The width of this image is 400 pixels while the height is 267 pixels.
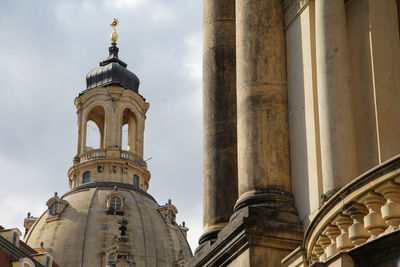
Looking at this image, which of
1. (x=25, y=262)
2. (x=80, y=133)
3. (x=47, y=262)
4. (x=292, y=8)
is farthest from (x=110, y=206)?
(x=292, y=8)

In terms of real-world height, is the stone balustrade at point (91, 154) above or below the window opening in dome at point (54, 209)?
above

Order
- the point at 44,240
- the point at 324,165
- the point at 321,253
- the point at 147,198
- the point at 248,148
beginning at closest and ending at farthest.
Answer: the point at 321,253 < the point at 324,165 < the point at 248,148 < the point at 44,240 < the point at 147,198

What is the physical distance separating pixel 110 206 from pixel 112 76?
15291 millimetres

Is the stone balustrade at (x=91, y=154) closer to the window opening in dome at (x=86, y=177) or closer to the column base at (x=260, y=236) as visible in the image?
the window opening in dome at (x=86, y=177)

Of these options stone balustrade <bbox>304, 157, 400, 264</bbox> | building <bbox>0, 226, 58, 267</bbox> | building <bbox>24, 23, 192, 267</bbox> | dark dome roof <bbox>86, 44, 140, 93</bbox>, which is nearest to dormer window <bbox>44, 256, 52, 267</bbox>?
building <bbox>0, 226, 58, 267</bbox>

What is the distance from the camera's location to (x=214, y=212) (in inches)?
658

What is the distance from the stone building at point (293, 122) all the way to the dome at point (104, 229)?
8455cm

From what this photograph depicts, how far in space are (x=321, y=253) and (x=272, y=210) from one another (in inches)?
94.8

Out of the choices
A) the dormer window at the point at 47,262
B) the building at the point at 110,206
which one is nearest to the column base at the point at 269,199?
the dormer window at the point at 47,262

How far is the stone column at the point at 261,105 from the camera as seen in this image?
603 inches

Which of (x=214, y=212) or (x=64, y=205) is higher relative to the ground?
(x=64, y=205)

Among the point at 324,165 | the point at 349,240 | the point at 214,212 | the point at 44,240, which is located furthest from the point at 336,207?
the point at 44,240

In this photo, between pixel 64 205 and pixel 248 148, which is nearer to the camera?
pixel 248 148

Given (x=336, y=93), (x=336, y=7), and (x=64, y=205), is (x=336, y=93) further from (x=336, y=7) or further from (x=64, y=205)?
(x=64, y=205)
